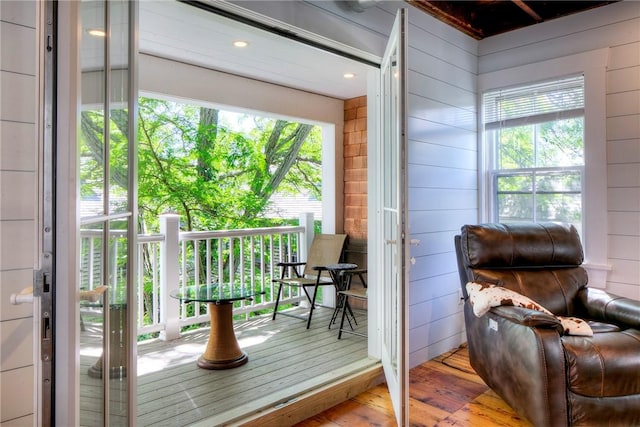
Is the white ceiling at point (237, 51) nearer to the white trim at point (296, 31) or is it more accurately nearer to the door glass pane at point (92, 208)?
the white trim at point (296, 31)

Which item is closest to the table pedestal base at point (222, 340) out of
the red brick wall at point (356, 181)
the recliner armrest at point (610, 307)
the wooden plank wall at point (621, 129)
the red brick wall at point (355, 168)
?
the red brick wall at point (356, 181)

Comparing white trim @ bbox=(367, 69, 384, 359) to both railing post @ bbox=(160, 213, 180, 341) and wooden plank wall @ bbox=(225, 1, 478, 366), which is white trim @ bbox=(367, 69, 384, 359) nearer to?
wooden plank wall @ bbox=(225, 1, 478, 366)

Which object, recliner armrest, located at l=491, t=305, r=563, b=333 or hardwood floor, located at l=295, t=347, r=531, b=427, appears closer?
recliner armrest, located at l=491, t=305, r=563, b=333

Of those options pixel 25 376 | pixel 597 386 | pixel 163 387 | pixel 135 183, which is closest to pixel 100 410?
pixel 25 376

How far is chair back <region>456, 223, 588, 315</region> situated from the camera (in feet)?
8.59

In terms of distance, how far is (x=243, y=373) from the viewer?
2.80 m

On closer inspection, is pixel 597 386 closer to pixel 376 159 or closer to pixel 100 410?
pixel 376 159

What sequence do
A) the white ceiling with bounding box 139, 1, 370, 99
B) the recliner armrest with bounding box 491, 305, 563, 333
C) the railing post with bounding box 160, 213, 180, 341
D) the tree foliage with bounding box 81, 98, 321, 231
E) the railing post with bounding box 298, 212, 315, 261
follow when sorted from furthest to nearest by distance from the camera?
the tree foliage with bounding box 81, 98, 321, 231
the railing post with bounding box 298, 212, 315, 261
the railing post with bounding box 160, 213, 180, 341
the white ceiling with bounding box 139, 1, 370, 99
the recliner armrest with bounding box 491, 305, 563, 333

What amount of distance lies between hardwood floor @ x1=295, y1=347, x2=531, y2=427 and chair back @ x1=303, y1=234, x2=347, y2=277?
164 centimetres

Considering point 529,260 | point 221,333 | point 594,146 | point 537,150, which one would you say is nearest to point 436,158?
point 537,150

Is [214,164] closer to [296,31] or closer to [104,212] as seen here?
[296,31]

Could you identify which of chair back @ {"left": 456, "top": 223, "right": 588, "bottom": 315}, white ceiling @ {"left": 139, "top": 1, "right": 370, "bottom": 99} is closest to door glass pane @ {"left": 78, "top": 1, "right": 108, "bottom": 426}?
white ceiling @ {"left": 139, "top": 1, "right": 370, "bottom": 99}

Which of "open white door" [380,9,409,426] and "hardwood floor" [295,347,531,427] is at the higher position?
"open white door" [380,9,409,426]

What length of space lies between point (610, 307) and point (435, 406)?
47.3 inches
